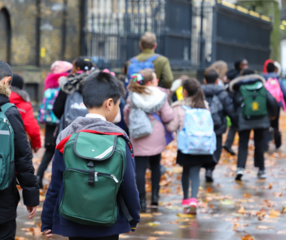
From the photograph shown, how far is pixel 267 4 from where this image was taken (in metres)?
21.6

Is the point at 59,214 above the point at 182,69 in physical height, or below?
below

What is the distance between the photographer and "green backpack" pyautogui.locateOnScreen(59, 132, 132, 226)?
8.68 ft

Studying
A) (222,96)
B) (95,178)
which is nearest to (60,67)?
(222,96)

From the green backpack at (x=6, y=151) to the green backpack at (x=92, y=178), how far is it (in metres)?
0.64

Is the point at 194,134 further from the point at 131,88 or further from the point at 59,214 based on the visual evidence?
the point at 59,214

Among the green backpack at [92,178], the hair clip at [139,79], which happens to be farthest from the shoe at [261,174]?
the green backpack at [92,178]

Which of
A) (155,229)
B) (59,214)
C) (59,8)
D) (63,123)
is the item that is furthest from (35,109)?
(59,214)

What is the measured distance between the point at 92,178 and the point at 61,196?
362mm

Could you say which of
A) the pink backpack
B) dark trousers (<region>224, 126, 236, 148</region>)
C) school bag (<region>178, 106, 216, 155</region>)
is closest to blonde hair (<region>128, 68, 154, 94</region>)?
school bag (<region>178, 106, 216, 155</region>)

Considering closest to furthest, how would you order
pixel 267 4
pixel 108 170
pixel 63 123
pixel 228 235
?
pixel 108 170 < pixel 228 235 < pixel 63 123 < pixel 267 4

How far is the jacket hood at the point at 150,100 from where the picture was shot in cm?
592

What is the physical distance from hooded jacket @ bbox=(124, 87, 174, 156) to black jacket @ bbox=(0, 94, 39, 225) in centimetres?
271

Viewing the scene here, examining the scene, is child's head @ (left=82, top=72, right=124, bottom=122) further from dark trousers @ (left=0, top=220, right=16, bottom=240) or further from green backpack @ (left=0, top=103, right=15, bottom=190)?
dark trousers @ (left=0, top=220, right=16, bottom=240)

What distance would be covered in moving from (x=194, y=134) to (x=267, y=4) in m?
17.2
